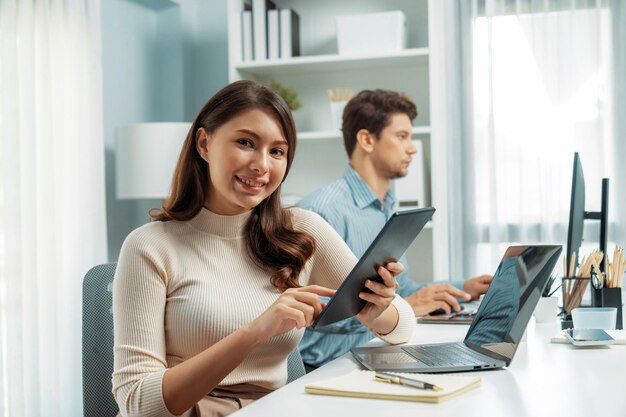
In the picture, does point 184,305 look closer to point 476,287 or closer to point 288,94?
point 476,287

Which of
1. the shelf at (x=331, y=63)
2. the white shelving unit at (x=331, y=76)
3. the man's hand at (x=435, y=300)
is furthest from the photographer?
the white shelving unit at (x=331, y=76)

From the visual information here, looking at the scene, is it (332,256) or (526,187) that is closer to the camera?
(332,256)

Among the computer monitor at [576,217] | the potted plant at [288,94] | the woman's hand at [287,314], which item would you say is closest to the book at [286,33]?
the potted plant at [288,94]

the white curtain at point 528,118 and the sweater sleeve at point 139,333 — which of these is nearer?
the sweater sleeve at point 139,333

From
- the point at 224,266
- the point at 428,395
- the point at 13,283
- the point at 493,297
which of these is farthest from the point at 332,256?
the point at 13,283

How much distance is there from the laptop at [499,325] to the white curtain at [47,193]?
1793mm

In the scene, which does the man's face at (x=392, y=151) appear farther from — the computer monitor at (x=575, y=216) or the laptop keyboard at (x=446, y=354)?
the laptop keyboard at (x=446, y=354)

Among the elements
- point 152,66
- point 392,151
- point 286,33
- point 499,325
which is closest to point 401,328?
point 499,325

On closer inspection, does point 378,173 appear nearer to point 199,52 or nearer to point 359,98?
point 359,98

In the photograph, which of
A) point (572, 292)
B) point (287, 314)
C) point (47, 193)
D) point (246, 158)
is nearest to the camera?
point (287, 314)

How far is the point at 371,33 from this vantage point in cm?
351

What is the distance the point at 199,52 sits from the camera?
4016 mm

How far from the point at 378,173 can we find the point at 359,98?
12.0 inches

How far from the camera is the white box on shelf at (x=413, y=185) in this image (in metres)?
3.47
